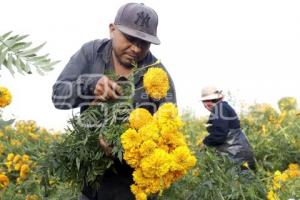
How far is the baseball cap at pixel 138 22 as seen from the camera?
9.50 feet

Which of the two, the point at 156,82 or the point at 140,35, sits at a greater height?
the point at 140,35

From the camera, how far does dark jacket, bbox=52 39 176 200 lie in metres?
2.86

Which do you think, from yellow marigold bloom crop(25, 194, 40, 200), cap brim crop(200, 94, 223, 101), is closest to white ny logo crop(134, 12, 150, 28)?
yellow marigold bloom crop(25, 194, 40, 200)

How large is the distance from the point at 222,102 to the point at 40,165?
3.59 metres

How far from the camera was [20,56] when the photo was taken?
5.41 ft

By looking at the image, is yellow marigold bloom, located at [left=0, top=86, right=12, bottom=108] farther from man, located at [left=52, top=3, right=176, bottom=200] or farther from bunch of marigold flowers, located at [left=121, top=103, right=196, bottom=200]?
bunch of marigold flowers, located at [left=121, top=103, right=196, bottom=200]

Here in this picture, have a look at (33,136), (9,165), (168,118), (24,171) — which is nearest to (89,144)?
(168,118)

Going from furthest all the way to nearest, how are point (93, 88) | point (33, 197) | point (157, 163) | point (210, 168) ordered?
point (33, 197)
point (210, 168)
point (93, 88)
point (157, 163)

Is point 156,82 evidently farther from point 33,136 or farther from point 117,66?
point 33,136

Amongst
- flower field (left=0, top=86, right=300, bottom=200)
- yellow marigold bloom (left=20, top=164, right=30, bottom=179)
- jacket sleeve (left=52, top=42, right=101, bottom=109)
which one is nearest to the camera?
jacket sleeve (left=52, top=42, right=101, bottom=109)

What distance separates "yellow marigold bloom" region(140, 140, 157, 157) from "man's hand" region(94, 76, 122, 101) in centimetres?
36

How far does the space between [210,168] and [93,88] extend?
6.16 ft

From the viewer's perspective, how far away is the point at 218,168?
4.22 meters

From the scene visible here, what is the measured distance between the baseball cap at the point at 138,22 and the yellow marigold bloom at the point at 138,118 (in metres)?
0.47
